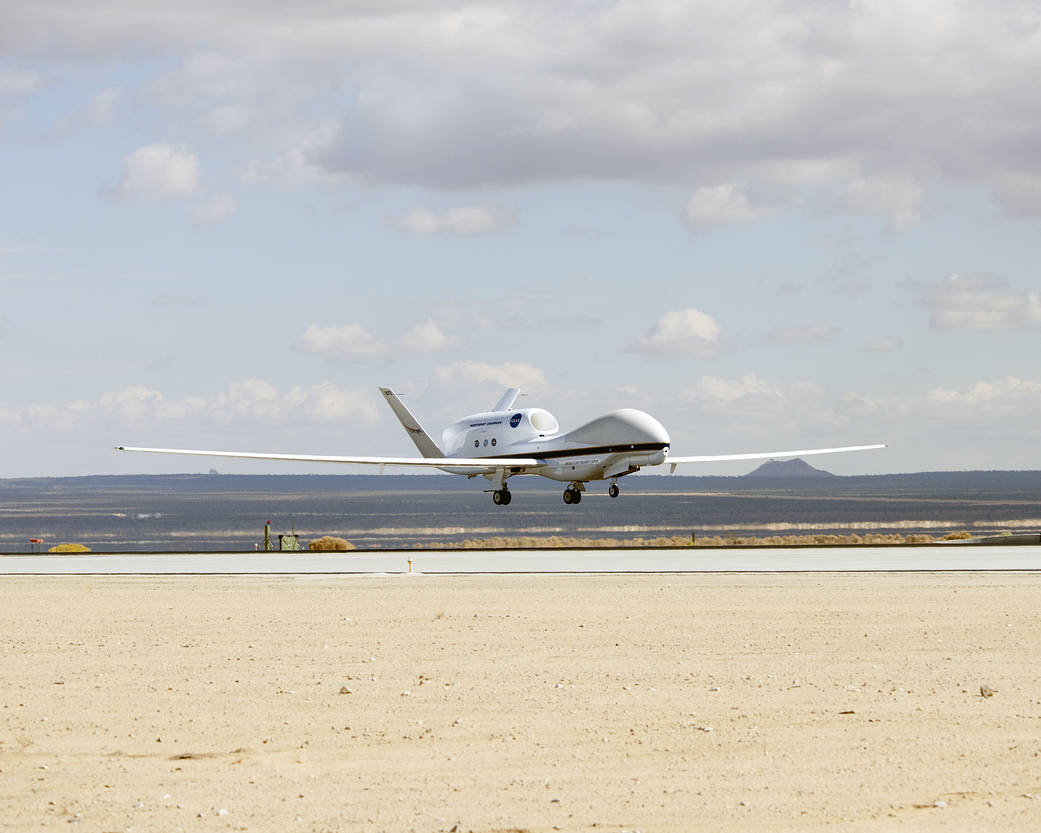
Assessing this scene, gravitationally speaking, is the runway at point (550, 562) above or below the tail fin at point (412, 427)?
below

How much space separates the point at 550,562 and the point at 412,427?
901 inches

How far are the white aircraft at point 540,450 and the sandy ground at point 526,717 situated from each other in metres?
24.8

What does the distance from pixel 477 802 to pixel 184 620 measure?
16.5m

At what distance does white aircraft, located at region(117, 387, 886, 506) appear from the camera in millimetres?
54719

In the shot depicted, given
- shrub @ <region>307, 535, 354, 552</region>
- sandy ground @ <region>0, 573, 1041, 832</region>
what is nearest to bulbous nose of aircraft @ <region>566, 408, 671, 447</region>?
shrub @ <region>307, 535, 354, 552</region>

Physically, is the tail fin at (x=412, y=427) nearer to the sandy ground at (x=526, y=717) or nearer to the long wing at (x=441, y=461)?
the long wing at (x=441, y=461)

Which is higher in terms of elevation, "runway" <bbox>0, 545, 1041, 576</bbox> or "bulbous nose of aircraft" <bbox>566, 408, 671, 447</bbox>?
"bulbous nose of aircraft" <bbox>566, 408, 671, 447</bbox>

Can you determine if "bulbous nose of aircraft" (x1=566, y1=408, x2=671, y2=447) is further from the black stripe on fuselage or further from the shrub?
the shrub

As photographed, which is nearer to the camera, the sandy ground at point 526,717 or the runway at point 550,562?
the sandy ground at point 526,717

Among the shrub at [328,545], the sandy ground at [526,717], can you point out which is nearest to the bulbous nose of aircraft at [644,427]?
the shrub at [328,545]

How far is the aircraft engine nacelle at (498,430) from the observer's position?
5950 centimetres

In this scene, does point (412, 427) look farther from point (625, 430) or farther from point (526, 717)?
point (526, 717)

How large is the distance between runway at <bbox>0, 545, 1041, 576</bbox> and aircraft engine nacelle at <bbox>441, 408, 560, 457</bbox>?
800 centimetres

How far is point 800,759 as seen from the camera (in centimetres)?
1395
